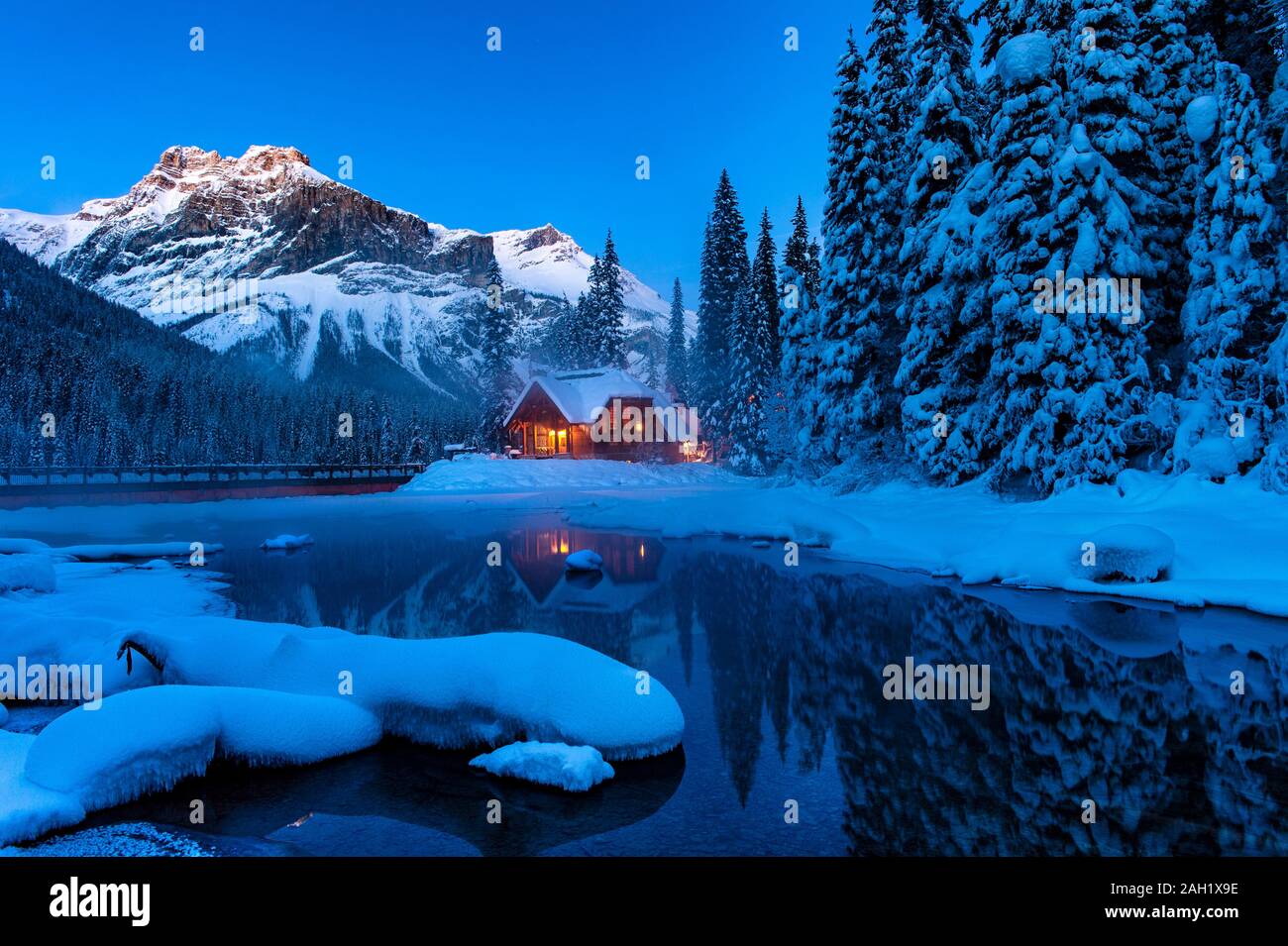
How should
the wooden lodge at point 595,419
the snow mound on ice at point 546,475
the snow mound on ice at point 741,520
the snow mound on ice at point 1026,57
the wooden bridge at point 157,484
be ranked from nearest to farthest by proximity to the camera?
1. the snow mound on ice at point 1026,57
2. the snow mound on ice at point 741,520
3. the wooden bridge at point 157,484
4. the snow mound on ice at point 546,475
5. the wooden lodge at point 595,419

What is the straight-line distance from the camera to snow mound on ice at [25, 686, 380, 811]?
206 inches

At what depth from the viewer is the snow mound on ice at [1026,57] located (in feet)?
67.1

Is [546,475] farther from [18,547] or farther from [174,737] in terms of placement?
[174,737]

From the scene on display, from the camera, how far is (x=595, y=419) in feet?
184

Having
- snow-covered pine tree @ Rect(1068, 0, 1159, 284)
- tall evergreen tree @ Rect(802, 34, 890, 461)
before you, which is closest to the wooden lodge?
tall evergreen tree @ Rect(802, 34, 890, 461)

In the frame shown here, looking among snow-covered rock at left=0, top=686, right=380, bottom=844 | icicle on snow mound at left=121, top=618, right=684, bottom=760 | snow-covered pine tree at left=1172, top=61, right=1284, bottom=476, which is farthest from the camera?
snow-covered pine tree at left=1172, top=61, right=1284, bottom=476

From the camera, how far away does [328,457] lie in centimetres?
9588

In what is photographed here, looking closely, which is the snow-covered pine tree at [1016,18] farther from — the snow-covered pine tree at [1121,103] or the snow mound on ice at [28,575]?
the snow mound on ice at [28,575]

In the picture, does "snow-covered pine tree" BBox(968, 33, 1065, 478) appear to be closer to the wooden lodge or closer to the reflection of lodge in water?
the reflection of lodge in water

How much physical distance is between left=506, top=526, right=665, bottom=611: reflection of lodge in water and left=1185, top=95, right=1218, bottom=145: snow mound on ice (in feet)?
55.6
